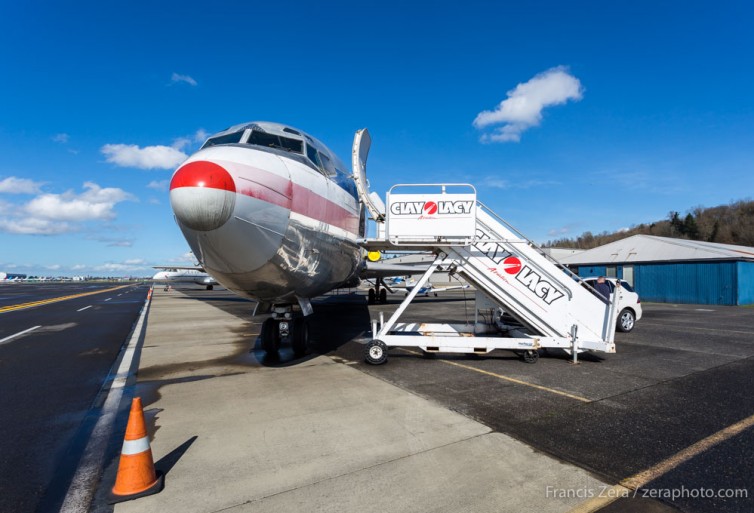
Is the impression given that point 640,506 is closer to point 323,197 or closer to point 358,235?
point 323,197

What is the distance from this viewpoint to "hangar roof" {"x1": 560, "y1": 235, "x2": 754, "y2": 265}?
25234mm

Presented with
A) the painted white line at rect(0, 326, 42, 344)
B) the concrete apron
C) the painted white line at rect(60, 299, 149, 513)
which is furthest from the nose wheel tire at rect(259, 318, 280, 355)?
the painted white line at rect(0, 326, 42, 344)

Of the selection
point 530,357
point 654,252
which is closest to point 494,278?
point 530,357

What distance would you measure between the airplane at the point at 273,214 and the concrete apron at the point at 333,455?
5.88 feet

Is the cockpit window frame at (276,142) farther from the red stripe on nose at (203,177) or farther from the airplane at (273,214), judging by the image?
the red stripe on nose at (203,177)

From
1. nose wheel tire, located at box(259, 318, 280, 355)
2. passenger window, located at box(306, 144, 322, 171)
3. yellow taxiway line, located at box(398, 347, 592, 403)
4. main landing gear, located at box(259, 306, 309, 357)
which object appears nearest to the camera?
yellow taxiway line, located at box(398, 347, 592, 403)

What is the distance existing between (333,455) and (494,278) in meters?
5.01

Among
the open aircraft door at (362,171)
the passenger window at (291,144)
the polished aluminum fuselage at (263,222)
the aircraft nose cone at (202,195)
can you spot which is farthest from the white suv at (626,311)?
the aircraft nose cone at (202,195)

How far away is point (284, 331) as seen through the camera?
8.02m

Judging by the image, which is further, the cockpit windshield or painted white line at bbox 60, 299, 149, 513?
the cockpit windshield

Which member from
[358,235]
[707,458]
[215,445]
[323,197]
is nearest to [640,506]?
[707,458]

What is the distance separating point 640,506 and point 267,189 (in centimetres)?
483

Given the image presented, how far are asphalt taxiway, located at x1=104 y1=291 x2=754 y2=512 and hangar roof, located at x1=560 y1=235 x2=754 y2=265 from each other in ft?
70.5

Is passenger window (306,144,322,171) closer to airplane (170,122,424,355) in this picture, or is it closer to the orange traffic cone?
airplane (170,122,424,355)
